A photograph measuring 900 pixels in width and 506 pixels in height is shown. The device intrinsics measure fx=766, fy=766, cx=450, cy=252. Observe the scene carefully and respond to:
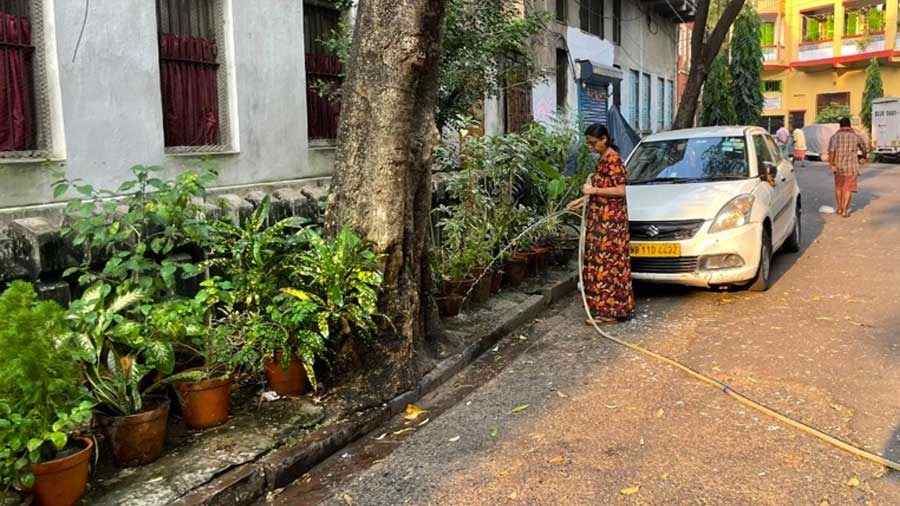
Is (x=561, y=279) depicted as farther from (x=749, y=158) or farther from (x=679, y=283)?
(x=749, y=158)

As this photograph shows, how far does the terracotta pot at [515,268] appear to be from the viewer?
8.38m

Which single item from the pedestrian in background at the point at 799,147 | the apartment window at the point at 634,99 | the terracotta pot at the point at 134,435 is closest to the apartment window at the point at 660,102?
the apartment window at the point at 634,99

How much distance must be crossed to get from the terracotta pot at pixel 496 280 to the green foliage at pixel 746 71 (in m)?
26.0

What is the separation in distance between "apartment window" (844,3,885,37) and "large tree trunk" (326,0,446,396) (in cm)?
3928

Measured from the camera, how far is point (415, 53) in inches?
197

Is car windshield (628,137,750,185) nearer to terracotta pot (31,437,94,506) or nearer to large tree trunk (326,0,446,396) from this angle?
large tree trunk (326,0,446,396)

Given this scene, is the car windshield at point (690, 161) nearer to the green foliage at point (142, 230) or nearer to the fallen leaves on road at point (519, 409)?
the fallen leaves on road at point (519, 409)

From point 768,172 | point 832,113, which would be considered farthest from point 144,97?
point 832,113

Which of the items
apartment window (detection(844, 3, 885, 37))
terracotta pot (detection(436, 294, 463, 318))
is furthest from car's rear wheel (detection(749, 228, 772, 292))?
apartment window (detection(844, 3, 885, 37))

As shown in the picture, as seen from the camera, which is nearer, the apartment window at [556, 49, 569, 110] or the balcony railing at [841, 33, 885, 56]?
the apartment window at [556, 49, 569, 110]

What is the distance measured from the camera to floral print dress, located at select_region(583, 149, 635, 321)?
692cm

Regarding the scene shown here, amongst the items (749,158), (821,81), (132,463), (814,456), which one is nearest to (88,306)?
(132,463)

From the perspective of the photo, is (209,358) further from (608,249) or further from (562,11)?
(562,11)

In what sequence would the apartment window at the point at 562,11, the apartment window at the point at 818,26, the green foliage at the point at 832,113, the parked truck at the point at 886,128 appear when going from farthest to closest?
the apartment window at the point at 818,26
the green foliage at the point at 832,113
the parked truck at the point at 886,128
the apartment window at the point at 562,11
